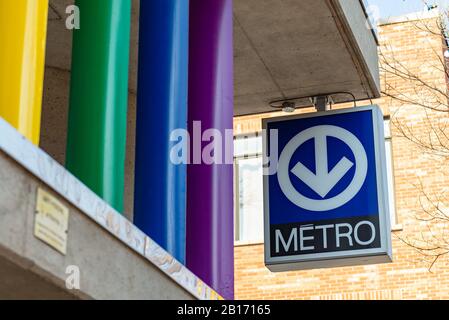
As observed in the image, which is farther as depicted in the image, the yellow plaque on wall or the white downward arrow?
the white downward arrow

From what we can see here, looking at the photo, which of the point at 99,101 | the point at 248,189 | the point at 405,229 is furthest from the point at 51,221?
the point at 248,189

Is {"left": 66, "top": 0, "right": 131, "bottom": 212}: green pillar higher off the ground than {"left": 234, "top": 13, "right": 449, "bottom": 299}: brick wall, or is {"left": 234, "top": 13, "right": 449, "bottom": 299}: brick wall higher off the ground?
{"left": 234, "top": 13, "right": 449, "bottom": 299}: brick wall

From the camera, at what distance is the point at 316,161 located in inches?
330

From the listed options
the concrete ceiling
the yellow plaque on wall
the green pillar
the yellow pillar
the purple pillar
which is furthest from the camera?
the concrete ceiling

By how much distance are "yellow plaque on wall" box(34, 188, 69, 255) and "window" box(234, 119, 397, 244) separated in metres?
15.7

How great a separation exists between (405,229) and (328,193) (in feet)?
34.4

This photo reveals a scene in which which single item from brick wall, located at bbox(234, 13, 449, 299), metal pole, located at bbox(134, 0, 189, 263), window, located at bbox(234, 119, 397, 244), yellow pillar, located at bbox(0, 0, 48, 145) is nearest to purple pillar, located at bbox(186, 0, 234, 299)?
metal pole, located at bbox(134, 0, 189, 263)

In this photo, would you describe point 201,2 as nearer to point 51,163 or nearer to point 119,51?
point 119,51

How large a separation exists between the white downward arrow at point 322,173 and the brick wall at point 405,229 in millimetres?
9243

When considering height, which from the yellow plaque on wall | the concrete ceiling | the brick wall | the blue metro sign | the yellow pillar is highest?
the brick wall

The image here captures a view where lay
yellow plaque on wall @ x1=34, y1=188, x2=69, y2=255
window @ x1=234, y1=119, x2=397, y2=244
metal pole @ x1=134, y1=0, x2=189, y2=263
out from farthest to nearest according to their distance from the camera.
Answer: window @ x1=234, y1=119, x2=397, y2=244 → metal pole @ x1=134, y1=0, x2=189, y2=263 → yellow plaque on wall @ x1=34, y1=188, x2=69, y2=255

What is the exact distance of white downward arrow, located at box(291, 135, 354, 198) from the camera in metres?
8.25

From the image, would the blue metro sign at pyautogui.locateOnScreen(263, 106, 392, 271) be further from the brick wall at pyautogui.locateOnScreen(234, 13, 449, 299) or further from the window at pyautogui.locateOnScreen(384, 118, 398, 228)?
the window at pyautogui.locateOnScreen(384, 118, 398, 228)
